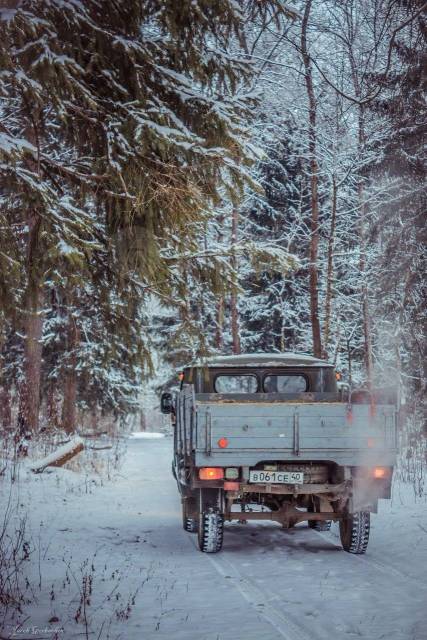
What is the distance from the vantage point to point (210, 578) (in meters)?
6.59

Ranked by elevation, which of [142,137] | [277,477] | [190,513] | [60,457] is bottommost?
[190,513]

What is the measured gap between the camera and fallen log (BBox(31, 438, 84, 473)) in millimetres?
12284

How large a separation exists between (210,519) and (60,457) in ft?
19.2

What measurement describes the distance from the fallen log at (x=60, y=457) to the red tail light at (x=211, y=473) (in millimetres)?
5595

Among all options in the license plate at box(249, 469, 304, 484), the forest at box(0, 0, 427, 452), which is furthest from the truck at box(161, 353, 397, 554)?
the forest at box(0, 0, 427, 452)

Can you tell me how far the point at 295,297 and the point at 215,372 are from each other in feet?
50.8

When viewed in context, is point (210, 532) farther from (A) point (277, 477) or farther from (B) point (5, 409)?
(B) point (5, 409)

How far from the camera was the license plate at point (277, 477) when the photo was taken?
25.3 feet

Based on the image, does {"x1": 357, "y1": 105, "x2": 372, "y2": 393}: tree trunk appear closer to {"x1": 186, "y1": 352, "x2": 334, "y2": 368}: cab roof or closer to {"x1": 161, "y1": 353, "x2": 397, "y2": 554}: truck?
{"x1": 186, "y1": 352, "x2": 334, "y2": 368}: cab roof

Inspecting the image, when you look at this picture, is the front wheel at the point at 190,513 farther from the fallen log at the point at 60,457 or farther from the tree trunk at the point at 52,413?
the tree trunk at the point at 52,413

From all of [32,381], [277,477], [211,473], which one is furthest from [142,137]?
[32,381]

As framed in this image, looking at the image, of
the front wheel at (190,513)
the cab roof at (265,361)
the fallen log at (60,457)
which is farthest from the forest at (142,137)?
the fallen log at (60,457)

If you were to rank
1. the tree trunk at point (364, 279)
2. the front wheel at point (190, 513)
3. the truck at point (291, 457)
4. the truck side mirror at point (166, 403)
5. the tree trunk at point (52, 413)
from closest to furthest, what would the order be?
the truck at point (291, 457)
the front wheel at point (190, 513)
the truck side mirror at point (166, 403)
the tree trunk at point (52, 413)
the tree trunk at point (364, 279)

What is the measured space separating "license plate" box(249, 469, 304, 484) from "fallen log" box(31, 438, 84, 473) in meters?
5.87
